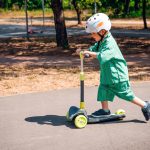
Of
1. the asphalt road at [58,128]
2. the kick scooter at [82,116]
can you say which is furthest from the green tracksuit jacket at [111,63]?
the asphalt road at [58,128]

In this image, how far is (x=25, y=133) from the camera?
5.88 m

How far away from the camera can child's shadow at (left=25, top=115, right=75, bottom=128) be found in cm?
634

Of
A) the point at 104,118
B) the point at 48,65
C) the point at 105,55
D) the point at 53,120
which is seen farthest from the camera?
the point at 48,65

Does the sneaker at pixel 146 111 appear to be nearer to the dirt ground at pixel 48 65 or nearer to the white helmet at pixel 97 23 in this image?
the white helmet at pixel 97 23

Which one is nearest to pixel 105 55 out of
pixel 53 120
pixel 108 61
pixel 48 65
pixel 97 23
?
pixel 108 61

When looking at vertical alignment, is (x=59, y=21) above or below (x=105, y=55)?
below

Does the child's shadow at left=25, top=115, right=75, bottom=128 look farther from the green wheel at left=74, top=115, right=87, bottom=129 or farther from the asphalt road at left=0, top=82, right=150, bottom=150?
the green wheel at left=74, top=115, right=87, bottom=129

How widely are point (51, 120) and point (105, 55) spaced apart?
139 centimetres

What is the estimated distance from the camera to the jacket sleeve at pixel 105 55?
5922mm

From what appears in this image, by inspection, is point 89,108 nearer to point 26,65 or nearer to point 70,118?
point 70,118

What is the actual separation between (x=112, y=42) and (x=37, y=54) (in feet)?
33.1

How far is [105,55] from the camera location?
19.5 ft

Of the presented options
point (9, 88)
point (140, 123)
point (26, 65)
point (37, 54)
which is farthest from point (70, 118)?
point (37, 54)

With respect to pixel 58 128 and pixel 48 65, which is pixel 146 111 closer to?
pixel 58 128
